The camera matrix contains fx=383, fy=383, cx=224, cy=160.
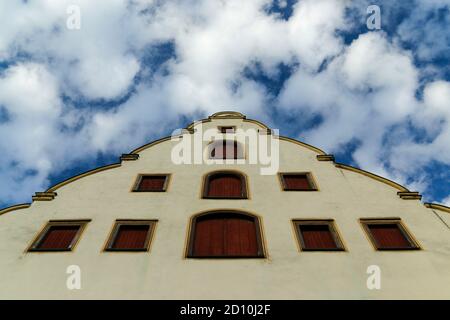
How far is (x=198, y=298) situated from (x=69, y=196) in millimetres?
7325

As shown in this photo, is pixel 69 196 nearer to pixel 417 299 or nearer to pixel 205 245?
pixel 205 245

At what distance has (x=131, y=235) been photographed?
12680mm

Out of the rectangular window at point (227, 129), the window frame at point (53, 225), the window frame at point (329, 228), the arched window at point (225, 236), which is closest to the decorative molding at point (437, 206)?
the window frame at point (329, 228)

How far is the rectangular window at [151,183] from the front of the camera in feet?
49.3

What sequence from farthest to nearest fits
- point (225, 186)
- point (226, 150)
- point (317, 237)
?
point (226, 150), point (225, 186), point (317, 237)

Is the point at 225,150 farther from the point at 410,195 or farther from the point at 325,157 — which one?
the point at 410,195

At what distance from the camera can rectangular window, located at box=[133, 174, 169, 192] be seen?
15.0 m

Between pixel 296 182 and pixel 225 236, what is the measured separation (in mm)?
4438

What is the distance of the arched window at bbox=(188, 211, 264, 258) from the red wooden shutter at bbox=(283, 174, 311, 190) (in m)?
2.70

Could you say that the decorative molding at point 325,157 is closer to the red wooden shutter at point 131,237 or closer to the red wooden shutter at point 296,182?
the red wooden shutter at point 296,182

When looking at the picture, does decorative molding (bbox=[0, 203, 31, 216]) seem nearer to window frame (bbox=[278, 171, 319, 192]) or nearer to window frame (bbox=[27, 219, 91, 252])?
window frame (bbox=[27, 219, 91, 252])

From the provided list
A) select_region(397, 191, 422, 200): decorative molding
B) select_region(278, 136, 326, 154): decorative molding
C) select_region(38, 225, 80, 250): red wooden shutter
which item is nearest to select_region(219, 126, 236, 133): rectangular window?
select_region(278, 136, 326, 154): decorative molding

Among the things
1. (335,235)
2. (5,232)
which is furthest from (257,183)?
(5,232)

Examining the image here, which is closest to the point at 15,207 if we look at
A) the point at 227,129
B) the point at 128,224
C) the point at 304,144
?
the point at 128,224
